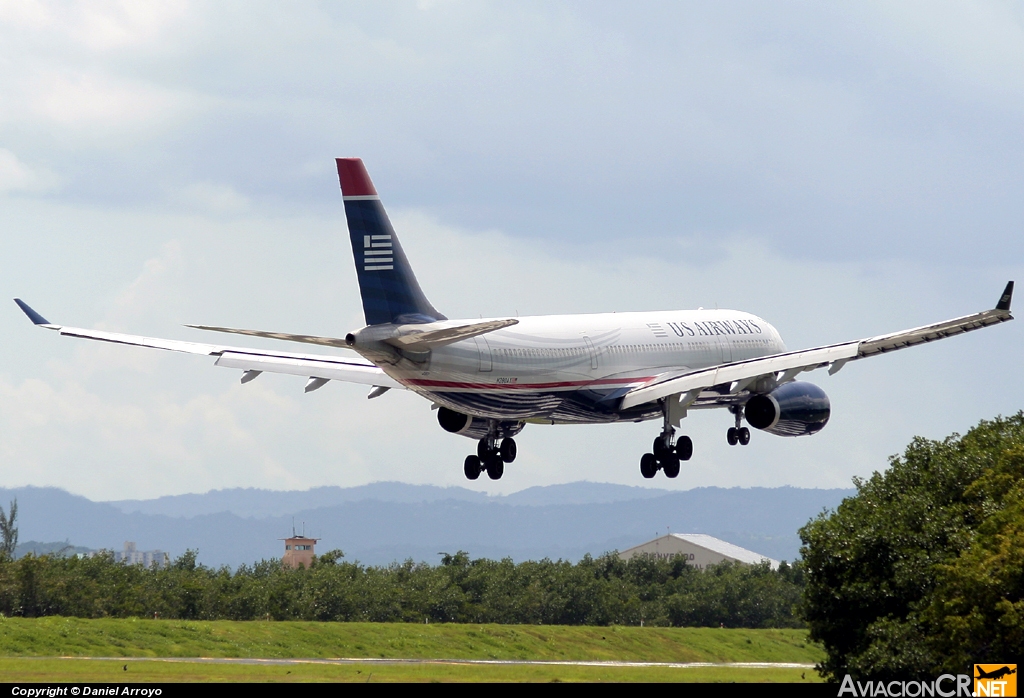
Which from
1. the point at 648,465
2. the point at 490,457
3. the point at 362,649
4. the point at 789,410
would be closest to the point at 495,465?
the point at 490,457

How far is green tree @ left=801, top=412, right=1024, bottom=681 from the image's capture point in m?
51.9

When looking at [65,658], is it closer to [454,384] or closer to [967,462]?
[454,384]

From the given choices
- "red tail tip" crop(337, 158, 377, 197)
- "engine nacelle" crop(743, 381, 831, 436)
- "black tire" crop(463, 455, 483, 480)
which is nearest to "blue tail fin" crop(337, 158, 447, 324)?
"red tail tip" crop(337, 158, 377, 197)

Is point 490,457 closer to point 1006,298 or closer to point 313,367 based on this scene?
point 313,367

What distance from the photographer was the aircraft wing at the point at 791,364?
50.8 metres

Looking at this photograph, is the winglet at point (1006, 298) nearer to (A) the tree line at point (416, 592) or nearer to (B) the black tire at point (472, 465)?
(B) the black tire at point (472, 465)

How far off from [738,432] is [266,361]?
19140 mm

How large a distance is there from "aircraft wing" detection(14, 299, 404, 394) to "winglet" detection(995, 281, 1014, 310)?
21292mm

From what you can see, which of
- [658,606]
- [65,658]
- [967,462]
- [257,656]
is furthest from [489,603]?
[967,462]

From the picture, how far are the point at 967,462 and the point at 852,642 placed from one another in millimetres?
9186

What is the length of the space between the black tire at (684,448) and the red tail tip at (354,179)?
687 inches

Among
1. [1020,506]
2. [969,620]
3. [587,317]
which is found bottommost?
[969,620]

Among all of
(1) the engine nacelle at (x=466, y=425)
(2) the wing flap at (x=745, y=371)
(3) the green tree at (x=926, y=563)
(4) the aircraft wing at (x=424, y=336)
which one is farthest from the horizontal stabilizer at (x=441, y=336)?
(3) the green tree at (x=926, y=563)

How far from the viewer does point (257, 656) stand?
262 feet
